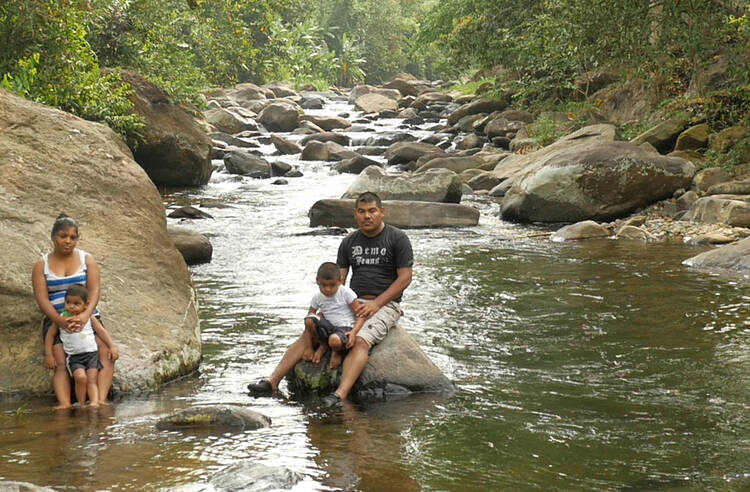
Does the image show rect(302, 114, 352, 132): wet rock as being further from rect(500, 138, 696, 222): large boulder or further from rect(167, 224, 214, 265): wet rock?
rect(167, 224, 214, 265): wet rock

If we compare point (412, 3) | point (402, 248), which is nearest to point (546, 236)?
point (402, 248)

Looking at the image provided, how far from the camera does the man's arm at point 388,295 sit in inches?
280

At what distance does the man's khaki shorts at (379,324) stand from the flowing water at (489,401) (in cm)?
54

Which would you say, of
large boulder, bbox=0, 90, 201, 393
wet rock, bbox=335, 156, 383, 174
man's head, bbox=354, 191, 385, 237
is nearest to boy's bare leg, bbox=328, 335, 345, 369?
man's head, bbox=354, 191, 385, 237

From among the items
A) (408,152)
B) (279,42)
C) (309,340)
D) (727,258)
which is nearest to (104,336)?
(309,340)

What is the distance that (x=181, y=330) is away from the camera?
25.3 ft

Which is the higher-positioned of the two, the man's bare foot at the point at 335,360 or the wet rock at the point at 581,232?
the wet rock at the point at 581,232

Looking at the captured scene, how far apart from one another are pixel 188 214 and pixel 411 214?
424 centimetres

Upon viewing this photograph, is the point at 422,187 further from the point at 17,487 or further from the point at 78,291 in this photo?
the point at 17,487

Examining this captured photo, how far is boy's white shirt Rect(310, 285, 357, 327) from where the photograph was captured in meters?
7.11

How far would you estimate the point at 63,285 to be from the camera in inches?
266

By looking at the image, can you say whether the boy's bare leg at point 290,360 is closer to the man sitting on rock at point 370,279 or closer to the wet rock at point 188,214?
the man sitting on rock at point 370,279

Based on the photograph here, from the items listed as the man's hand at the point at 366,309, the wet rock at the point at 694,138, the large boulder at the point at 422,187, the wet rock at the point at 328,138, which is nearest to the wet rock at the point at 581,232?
the large boulder at the point at 422,187

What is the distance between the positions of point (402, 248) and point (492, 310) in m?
3.24
